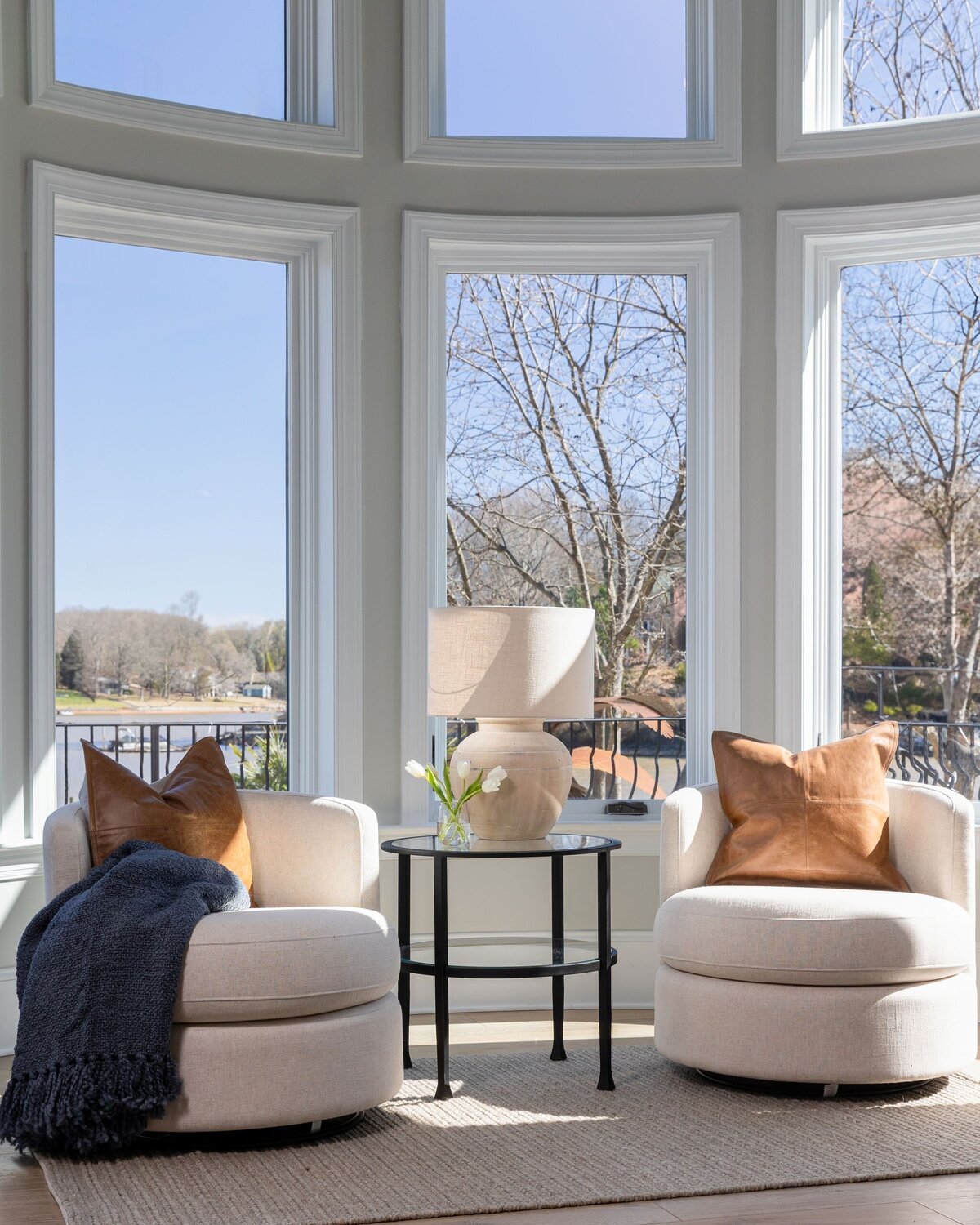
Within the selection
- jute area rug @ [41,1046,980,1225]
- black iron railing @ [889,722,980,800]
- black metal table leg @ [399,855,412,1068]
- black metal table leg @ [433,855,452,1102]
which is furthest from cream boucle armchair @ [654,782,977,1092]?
black iron railing @ [889,722,980,800]

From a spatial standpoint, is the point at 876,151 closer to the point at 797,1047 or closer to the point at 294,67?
the point at 294,67

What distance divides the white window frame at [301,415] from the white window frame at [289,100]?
0.19 metres

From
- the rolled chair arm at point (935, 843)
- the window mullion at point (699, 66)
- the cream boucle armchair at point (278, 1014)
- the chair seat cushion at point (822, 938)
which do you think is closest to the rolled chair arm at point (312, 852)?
the cream boucle armchair at point (278, 1014)

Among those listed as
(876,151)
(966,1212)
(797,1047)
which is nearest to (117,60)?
(876,151)

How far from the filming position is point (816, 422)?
426 centimetres

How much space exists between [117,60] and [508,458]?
171 cm

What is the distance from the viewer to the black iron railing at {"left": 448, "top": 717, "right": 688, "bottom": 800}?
4305 mm

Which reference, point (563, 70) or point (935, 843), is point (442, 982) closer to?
point (935, 843)

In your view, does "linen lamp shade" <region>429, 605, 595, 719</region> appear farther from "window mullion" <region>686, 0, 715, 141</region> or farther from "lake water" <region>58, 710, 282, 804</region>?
"window mullion" <region>686, 0, 715, 141</region>

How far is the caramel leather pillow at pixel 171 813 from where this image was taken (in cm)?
307

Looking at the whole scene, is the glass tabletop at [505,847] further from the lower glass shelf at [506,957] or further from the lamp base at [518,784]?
the lower glass shelf at [506,957]

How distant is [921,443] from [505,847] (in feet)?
6.58

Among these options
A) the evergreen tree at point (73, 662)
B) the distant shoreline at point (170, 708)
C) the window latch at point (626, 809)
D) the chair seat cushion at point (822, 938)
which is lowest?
the chair seat cushion at point (822, 938)

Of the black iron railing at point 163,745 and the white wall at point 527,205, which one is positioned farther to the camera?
the white wall at point 527,205
